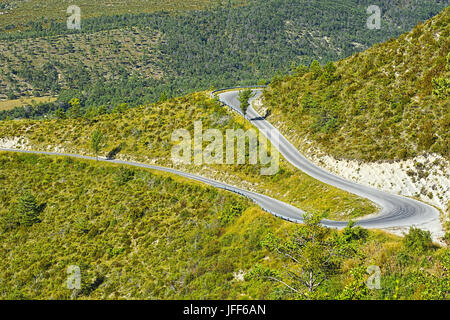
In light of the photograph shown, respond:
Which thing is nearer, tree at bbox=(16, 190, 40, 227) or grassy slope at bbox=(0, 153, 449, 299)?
grassy slope at bbox=(0, 153, 449, 299)


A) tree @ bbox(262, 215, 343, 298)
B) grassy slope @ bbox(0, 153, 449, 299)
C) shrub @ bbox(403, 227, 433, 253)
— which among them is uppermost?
tree @ bbox(262, 215, 343, 298)

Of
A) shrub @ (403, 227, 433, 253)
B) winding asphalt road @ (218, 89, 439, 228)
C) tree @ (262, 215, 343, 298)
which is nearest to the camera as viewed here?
tree @ (262, 215, 343, 298)

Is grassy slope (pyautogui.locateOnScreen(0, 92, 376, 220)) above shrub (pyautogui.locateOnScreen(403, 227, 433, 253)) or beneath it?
beneath

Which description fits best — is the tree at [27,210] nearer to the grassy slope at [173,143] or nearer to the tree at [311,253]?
the grassy slope at [173,143]

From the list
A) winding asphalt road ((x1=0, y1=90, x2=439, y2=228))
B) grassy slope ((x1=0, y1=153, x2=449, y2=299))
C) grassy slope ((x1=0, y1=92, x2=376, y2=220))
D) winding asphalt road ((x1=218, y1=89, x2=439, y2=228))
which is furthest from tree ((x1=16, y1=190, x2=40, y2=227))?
winding asphalt road ((x1=218, y1=89, x2=439, y2=228))

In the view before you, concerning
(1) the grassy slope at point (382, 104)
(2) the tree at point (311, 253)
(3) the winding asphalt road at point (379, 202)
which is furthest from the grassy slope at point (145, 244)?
(1) the grassy slope at point (382, 104)

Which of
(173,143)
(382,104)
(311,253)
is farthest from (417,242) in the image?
(173,143)

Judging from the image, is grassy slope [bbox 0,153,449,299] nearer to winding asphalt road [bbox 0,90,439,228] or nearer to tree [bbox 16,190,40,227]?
tree [bbox 16,190,40,227]
